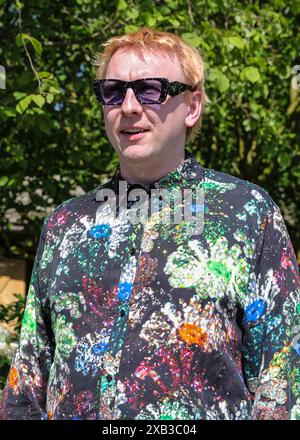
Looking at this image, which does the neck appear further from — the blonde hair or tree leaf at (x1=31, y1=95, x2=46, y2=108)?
tree leaf at (x1=31, y1=95, x2=46, y2=108)

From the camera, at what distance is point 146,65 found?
214 cm

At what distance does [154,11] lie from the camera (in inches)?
204

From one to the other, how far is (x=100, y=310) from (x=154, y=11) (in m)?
3.53

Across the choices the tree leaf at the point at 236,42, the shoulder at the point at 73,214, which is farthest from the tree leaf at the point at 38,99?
the shoulder at the point at 73,214

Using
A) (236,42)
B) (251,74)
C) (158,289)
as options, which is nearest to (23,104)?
(236,42)

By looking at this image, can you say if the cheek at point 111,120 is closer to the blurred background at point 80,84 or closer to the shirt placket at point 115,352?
the shirt placket at point 115,352

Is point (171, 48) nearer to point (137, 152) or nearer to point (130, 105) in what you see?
point (130, 105)

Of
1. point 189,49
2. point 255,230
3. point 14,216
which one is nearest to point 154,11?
point 14,216

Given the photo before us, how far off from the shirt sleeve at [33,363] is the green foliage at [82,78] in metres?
2.43

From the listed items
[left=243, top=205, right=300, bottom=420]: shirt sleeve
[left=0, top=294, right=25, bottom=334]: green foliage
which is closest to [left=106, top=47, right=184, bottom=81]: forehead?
[left=243, top=205, right=300, bottom=420]: shirt sleeve

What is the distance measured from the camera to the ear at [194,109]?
220 centimetres

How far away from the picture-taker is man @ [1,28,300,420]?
1922mm

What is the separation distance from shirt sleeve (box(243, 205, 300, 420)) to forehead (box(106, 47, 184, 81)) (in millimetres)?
486

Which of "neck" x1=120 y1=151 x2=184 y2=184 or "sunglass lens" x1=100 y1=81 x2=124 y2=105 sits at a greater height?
"sunglass lens" x1=100 y1=81 x2=124 y2=105
